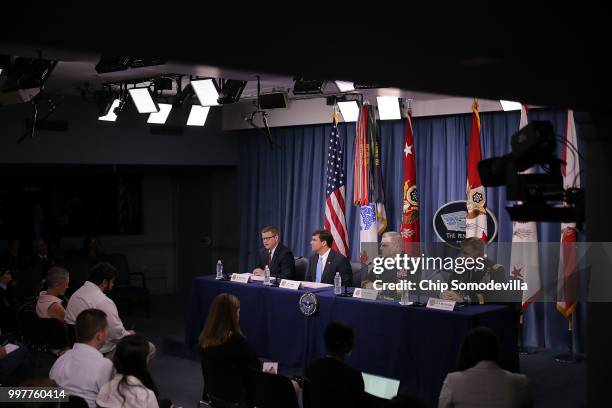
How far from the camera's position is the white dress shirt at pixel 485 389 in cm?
337

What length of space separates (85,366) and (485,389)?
6.63 ft

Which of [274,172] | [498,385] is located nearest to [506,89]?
[498,385]

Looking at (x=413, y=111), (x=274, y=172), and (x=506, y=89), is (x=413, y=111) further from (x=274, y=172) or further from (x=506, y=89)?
(x=506, y=89)

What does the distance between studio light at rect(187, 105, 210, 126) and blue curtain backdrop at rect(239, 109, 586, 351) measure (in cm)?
167

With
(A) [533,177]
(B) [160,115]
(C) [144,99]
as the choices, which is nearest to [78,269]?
(B) [160,115]

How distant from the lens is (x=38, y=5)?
2.02 metres

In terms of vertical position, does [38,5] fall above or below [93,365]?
above

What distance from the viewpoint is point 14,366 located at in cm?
428

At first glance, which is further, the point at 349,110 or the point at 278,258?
the point at 349,110

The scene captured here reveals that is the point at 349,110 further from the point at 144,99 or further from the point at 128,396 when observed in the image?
the point at 128,396

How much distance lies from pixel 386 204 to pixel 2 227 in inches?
219

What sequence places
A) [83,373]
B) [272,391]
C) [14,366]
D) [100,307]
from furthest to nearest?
1. [100,307]
2. [14,366]
3. [272,391]
4. [83,373]

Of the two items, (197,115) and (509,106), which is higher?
(197,115)

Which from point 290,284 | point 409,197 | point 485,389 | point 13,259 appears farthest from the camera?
point 13,259
